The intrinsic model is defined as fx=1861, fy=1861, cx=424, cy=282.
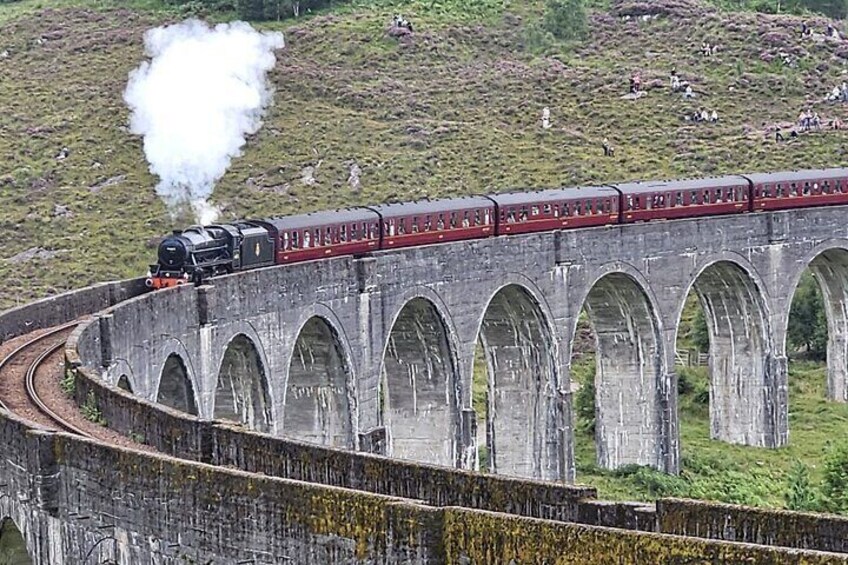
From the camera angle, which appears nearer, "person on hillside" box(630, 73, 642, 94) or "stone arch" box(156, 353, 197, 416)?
"stone arch" box(156, 353, 197, 416)

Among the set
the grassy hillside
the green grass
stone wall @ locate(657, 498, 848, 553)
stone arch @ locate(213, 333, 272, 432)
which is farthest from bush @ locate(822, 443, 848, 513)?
the grassy hillside

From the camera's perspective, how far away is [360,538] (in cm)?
1764

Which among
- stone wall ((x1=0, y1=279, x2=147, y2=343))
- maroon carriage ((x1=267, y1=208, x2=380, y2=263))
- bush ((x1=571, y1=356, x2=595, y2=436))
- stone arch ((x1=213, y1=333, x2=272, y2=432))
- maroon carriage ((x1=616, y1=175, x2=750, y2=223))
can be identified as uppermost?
maroon carriage ((x1=616, y1=175, x2=750, y2=223))

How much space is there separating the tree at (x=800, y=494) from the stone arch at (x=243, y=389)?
451 inches

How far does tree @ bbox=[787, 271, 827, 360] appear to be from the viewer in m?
63.3

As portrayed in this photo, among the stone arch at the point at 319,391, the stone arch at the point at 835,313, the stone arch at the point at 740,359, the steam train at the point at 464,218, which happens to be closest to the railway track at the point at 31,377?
the steam train at the point at 464,218

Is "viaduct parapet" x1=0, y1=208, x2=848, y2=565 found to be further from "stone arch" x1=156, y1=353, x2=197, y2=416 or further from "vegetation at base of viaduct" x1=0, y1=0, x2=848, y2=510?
"vegetation at base of viaduct" x1=0, y1=0, x2=848, y2=510

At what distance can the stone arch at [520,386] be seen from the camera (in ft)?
162

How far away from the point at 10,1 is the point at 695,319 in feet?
159

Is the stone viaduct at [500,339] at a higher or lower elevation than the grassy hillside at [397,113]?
lower

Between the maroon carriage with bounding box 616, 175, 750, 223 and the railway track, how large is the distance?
22.4 metres

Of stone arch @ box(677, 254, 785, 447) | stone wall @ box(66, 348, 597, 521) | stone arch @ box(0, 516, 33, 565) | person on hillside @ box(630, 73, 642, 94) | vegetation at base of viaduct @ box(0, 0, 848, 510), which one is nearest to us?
stone wall @ box(66, 348, 597, 521)

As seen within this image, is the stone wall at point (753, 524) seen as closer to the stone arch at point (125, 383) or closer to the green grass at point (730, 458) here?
the stone arch at point (125, 383)

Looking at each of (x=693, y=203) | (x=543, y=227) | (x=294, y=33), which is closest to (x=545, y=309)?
(x=543, y=227)
